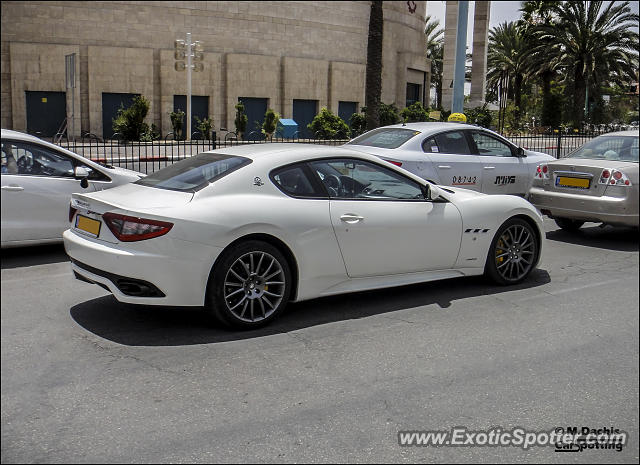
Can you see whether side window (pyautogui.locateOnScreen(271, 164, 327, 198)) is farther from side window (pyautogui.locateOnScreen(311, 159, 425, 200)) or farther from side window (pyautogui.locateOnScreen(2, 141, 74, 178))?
side window (pyautogui.locateOnScreen(2, 141, 74, 178))

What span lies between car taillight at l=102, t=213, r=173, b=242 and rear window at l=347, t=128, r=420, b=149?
566 centimetres

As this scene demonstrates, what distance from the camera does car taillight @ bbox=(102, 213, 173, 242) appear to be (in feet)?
15.7

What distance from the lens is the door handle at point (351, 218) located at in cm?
553

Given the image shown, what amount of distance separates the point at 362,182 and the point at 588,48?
31.9m

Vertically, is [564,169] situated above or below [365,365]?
above

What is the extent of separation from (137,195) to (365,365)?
210cm

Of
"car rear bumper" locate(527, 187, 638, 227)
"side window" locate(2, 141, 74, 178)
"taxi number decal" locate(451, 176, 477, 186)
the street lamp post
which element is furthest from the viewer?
the street lamp post

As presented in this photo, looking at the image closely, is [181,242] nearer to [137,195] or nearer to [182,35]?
[137,195]

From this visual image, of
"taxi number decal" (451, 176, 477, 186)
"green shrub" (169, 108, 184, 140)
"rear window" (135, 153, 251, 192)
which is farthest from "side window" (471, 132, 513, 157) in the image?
"green shrub" (169, 108, 184, 140)

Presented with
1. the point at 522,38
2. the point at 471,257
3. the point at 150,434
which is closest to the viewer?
the point at 150,434

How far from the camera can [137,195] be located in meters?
5.17

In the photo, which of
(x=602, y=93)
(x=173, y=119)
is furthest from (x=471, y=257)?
(x=602, y=93)

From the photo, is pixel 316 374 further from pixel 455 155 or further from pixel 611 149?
pixel 455 155

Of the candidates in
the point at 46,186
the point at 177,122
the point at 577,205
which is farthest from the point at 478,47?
the point at 46,186
